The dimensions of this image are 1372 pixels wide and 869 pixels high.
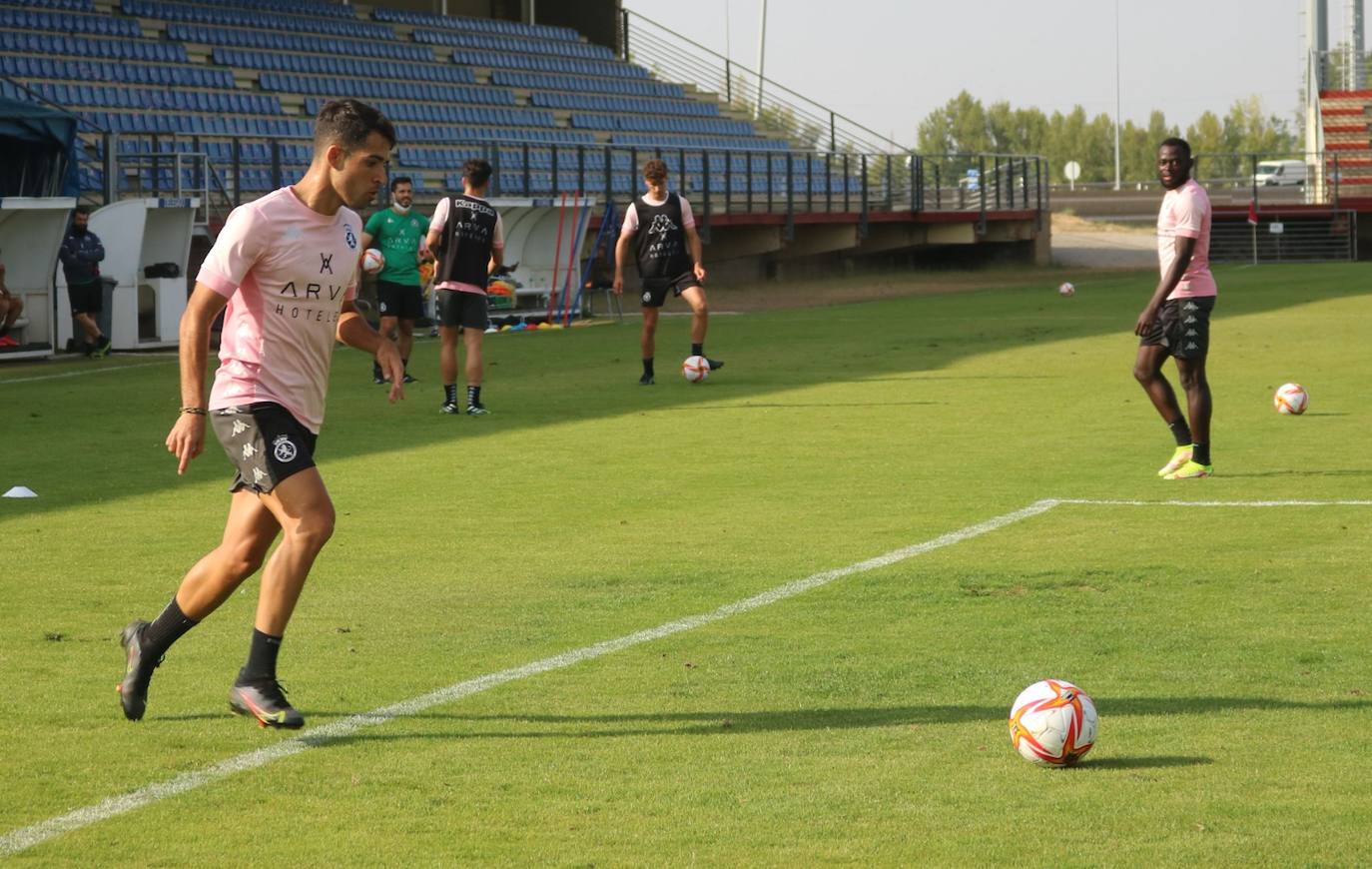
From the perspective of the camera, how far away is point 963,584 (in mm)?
8102

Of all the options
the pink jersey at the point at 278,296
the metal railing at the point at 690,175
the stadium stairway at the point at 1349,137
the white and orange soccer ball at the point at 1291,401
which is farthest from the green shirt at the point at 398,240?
the stadium stairway at the point at 1349,137

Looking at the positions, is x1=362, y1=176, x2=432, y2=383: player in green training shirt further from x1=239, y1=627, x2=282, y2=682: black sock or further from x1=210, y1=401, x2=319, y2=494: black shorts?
x1=239, y1=627, x2=282, y2=682: black sock

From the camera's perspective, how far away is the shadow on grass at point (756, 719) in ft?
18.8

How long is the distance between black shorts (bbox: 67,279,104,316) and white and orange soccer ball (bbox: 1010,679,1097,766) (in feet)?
64.3

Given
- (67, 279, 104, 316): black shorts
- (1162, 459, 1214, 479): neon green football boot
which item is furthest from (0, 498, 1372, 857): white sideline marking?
(67, 279, 104, 316): black shorts

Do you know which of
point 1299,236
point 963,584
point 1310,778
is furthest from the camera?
point 1299,236

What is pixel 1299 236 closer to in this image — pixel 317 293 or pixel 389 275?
pixel 389 275

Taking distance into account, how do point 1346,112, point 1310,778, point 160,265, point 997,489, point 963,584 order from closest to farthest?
1. point 1310,778
2. point 963,584
3. point 997,489
4. point 160,265
5. point 1346,112

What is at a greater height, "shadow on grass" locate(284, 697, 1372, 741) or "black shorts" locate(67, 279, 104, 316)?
"black shorts" locate(67, 279, 104, 316)

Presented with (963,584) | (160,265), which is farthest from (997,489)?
(160,265)

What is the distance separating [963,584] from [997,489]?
3078mm

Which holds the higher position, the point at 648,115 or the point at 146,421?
the point at 648,115

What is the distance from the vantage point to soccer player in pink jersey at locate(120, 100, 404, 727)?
580cm

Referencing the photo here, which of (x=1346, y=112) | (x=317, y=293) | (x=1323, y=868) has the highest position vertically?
(x=1346, y=112)
